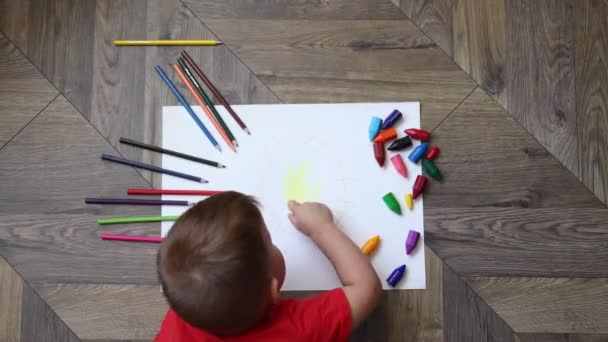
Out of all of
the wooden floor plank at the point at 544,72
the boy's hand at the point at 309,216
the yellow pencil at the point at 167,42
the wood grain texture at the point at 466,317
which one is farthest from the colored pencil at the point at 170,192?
the wooden floor plank at the point at 544,72

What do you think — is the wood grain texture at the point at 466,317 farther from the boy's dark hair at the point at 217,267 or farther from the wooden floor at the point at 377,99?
the boy's dark hair at the point at 217,267

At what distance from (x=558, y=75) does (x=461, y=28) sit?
16cm

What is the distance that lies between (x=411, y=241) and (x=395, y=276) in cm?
5

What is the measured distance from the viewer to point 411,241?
0.77m

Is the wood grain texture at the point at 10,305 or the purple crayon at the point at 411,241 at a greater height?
the purple crayon at the point at 411,241

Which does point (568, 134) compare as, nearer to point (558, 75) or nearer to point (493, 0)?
point (558, 75)

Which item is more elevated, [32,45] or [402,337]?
[32,45]

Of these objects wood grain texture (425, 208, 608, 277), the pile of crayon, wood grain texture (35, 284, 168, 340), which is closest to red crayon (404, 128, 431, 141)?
the pile of crayon

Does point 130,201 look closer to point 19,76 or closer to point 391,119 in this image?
point 19,76

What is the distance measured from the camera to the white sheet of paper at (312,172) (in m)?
0.78

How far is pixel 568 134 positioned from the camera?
802 millimetres

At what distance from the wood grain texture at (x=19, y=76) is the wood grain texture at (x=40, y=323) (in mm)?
295

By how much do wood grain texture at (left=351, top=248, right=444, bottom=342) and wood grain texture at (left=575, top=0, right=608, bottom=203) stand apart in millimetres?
268

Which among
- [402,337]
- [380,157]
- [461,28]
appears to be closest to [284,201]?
[380,157]
